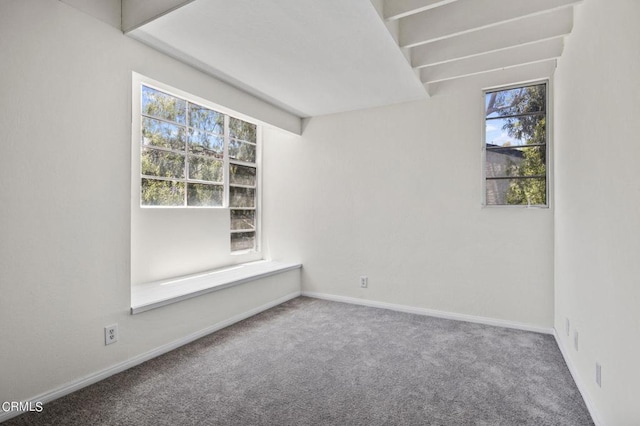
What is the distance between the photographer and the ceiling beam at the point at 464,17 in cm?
212

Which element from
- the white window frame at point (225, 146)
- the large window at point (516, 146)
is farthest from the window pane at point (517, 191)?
the white window frame at point (225, 146)

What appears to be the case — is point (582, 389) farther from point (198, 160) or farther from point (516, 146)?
point (198, 160)

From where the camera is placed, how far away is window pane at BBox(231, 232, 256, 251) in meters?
4.19

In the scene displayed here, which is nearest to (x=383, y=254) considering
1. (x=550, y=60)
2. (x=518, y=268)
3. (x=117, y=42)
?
(x=518, y=268)

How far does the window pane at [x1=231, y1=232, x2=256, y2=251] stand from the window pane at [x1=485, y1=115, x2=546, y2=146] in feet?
9.99

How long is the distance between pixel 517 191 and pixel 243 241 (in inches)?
126

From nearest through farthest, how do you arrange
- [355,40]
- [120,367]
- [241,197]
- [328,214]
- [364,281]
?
[120,367]
[355,40]
[364,281]
[328,214]
[241,197]

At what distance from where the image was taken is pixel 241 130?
426 centimetres

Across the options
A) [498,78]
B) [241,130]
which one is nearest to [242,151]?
[241,130]

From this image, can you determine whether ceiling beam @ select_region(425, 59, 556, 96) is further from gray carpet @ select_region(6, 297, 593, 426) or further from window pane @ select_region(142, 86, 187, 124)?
window pane @ select_region(142, 86, 187, 124)

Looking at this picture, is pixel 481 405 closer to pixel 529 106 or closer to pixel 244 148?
pixel 529 106

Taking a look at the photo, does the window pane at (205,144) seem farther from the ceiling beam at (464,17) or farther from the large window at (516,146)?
the large window at (516,146)

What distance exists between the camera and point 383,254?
3.82 meters

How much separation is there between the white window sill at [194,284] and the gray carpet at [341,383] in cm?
42
